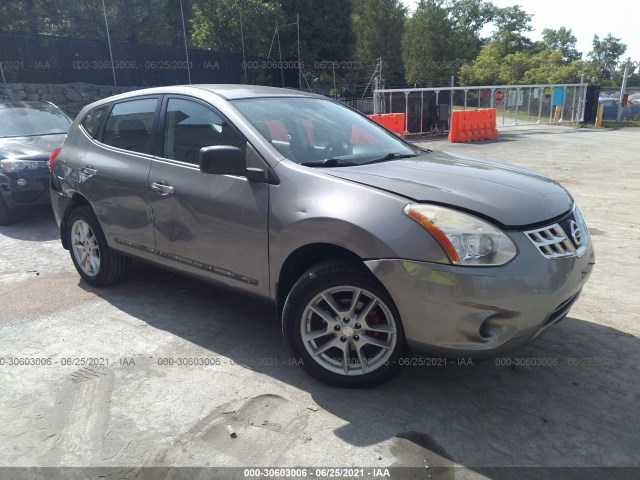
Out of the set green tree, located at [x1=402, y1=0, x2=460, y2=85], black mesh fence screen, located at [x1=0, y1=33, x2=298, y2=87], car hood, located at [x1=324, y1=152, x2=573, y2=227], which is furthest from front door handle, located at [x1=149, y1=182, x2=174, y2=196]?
green tree, located at [x1=402, y1=0, x2=460, y2=85]

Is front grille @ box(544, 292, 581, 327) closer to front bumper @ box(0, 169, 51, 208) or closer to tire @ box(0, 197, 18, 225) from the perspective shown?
front bumper @ box(0, 169, 51, 208)

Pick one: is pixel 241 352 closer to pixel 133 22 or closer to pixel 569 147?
pixel 569 147

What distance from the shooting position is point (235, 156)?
315 cm

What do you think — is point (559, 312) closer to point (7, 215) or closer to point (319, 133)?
point (319, 133)

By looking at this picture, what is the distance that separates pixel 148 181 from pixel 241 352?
1481 mm

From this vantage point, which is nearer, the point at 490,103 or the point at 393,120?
the point at 393,120

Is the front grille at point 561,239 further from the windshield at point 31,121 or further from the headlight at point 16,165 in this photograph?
the windshield at point 31,121

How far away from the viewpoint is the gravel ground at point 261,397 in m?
2.53

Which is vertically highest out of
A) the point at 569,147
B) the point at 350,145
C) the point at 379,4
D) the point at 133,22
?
the point at 379,4

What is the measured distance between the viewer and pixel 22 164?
7.03m

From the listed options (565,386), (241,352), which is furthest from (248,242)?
(565,386)

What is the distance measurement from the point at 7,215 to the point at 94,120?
11.4 ft

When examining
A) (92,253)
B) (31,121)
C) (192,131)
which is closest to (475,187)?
(192,131)

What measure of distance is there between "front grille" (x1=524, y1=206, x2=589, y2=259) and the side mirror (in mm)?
1726
